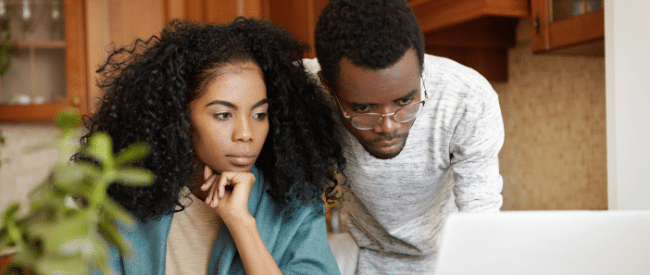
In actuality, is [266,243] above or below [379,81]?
below

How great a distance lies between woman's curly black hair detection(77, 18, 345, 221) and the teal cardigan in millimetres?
33

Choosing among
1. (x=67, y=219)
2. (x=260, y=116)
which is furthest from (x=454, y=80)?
(x=67, y=219)

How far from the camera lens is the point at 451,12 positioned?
1.57 m

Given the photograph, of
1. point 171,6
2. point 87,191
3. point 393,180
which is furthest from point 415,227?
point 171,6

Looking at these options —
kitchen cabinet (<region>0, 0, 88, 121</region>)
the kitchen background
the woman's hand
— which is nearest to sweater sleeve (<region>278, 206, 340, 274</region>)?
the woman's hand

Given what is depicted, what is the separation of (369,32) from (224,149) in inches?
13.1

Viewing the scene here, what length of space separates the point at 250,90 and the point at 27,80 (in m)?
1.88

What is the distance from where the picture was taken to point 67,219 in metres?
0.29

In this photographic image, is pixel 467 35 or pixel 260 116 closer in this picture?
pixel 260 116

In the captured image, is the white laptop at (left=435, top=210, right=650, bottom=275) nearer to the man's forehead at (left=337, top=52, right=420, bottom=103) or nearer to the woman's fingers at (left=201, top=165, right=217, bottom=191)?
the man's forehead at (left=337, top=52, right=420, bottom=103)

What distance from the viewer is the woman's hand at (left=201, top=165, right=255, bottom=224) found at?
3.19ft

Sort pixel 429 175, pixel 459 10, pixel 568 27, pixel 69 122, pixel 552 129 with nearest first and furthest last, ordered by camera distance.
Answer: pixel 69 122, pixel 429 175, pixel 568 27, pixel 459 10, pixel 552 129

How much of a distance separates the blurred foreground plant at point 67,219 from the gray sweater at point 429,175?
85 centimetres

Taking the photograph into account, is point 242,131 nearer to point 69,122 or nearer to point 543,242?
point 543,242
